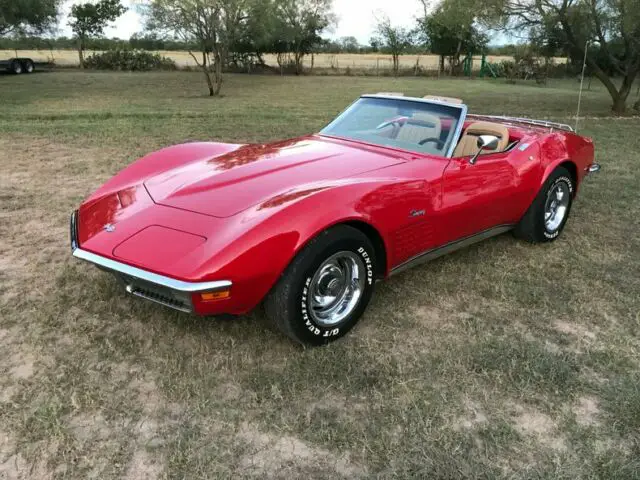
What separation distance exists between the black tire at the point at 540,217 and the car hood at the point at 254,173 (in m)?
1.48

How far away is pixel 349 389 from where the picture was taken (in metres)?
2.79

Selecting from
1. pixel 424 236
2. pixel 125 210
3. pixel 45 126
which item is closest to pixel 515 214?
pixel 424 236

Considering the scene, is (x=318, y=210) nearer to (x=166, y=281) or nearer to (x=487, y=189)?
(x=166, y=281)

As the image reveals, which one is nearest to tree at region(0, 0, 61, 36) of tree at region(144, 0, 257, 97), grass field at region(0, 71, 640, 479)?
tree at region(144, 0, 257, 97)

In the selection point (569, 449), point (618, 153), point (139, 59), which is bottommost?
point (569, 449)

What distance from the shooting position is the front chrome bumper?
2.58 m

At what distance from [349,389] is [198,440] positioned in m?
0.79

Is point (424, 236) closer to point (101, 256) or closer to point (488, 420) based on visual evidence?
point (488, 420)

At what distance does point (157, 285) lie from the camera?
2643mm

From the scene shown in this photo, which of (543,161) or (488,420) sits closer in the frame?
(488,420)

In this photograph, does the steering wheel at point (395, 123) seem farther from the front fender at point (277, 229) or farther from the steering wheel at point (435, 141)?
A: the front fender at point (277, 229)

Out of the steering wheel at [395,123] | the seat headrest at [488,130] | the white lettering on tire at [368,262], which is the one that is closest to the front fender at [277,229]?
the white lettering on tire at [368,262]

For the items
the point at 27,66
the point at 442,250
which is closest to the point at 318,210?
the point at 442,250

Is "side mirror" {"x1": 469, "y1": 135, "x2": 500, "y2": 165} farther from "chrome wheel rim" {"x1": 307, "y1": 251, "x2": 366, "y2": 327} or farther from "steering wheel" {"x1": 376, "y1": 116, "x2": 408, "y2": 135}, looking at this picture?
"chrome wheel rim" {"x1": 307, "y1": 251, "x2": 366, "y2": 327}
